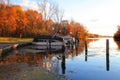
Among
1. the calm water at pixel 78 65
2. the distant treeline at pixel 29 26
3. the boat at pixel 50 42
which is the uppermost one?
the distant treeline at pixel 29 26

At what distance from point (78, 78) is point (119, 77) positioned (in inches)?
112

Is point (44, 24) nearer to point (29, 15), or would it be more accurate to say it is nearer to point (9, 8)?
point (29, 15)

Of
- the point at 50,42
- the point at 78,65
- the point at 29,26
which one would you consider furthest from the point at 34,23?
the point at 78,65

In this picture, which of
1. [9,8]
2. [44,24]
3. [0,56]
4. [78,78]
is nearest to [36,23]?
[44,24]

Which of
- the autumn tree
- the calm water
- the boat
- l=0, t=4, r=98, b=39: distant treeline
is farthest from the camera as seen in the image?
the autumn tree

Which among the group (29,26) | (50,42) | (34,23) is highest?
(34,23)

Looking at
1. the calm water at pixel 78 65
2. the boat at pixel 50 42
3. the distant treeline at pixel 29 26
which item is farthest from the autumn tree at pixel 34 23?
the calm water at pixel 78 65

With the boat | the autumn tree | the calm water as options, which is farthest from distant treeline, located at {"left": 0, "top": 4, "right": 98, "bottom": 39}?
the calm water

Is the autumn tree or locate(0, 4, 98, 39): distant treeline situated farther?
the autumn tree

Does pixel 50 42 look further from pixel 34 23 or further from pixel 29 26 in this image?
pixel 34 23

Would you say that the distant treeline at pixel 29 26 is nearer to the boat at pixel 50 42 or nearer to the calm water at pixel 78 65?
the boat at pixel 50 42

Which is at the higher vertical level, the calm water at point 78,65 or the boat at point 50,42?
the boat at point 50,42

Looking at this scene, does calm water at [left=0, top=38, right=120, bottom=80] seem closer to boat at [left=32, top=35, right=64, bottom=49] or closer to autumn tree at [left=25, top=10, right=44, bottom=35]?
boat at [left=32, top=35, right=64, bottom=49]

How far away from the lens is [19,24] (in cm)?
8919
